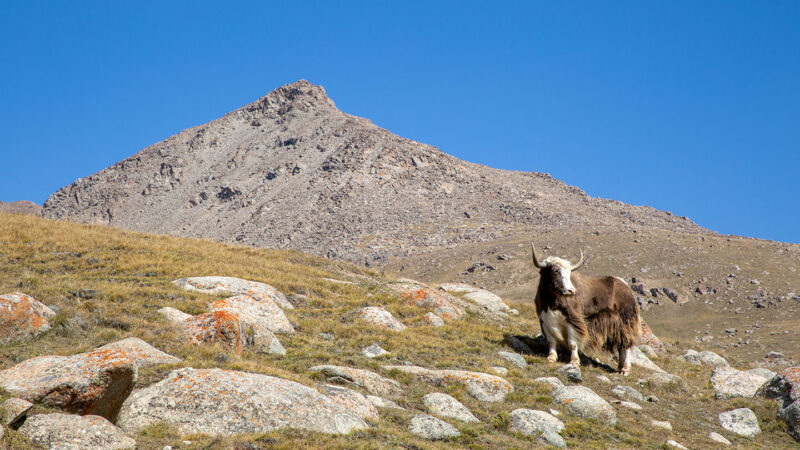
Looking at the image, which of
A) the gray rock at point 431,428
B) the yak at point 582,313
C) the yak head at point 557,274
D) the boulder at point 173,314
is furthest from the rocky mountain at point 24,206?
the gray rock at point 431,428

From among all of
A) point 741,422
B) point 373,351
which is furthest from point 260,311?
point 741,422

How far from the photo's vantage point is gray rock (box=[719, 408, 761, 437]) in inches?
574

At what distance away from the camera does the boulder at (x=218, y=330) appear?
13.9 meters

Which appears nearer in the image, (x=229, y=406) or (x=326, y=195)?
(x=229, y=406)

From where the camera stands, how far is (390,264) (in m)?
111

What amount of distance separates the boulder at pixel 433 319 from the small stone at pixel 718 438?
930 cm

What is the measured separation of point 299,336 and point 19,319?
6844 millimetres

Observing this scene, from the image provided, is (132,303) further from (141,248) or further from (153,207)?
(153,207)

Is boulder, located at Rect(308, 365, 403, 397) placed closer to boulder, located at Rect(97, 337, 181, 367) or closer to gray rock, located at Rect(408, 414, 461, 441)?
gray rock, located at Rect(408, 414, 461, 441)

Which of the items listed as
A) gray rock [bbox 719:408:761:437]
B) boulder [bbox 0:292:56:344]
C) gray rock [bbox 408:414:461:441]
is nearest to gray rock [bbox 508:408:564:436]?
gray rock [bbox 408:414:461:441]

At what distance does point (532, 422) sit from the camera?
12.1 meters

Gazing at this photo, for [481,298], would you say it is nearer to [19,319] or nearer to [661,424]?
[661,424]

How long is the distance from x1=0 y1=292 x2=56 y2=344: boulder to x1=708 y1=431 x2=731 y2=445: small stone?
1531cm

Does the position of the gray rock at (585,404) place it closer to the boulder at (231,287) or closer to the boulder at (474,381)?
the boulder at (474,381)
